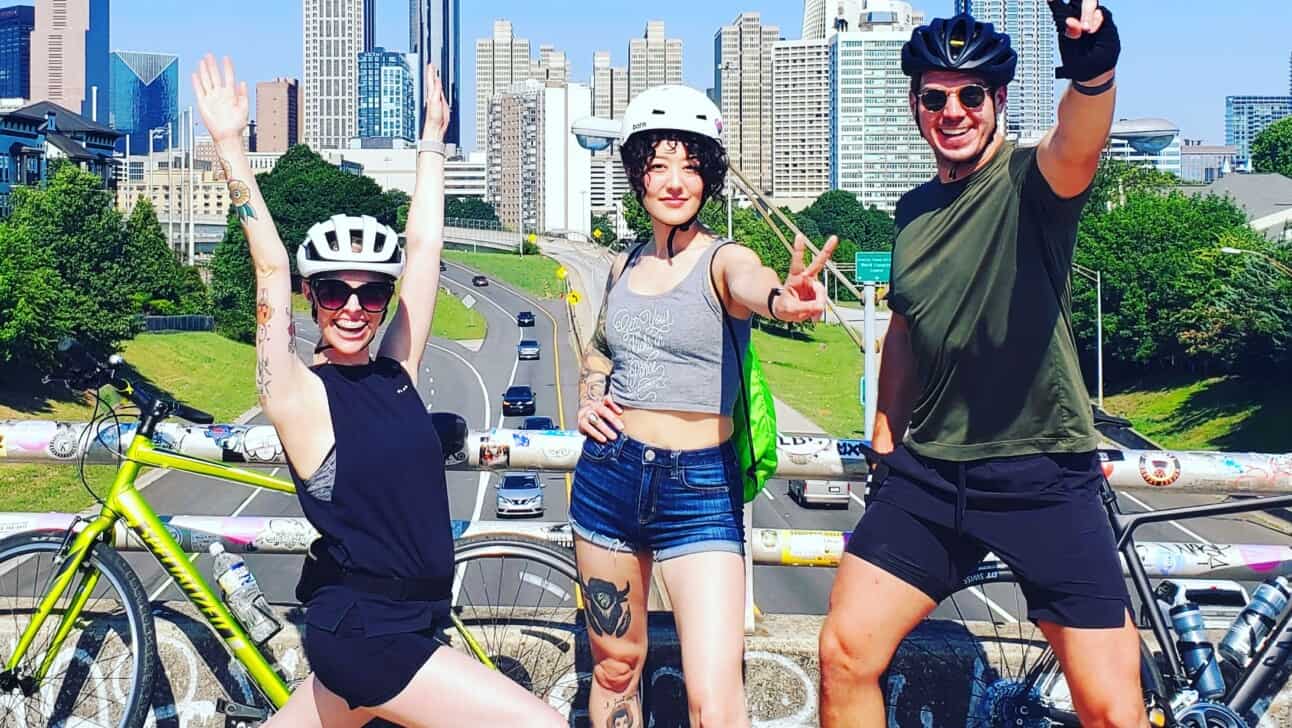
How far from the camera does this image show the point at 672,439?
12.9 feet

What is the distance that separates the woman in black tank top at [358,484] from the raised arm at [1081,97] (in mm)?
1877

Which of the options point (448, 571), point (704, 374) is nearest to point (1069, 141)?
point (704, 374)

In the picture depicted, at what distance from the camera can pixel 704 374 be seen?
3891 mm

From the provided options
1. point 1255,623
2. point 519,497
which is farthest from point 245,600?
point 519,497

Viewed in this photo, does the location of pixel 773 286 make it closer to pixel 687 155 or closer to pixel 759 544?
pixel 687 155

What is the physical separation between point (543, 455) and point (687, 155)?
1.58m

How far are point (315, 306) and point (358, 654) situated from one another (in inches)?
40.5

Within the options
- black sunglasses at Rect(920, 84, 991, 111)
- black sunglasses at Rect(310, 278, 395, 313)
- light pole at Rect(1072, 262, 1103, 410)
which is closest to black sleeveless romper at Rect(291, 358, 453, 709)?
black sunglasses at Rect(310, 278, 395, 313)

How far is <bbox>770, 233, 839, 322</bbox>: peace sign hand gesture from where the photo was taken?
3295 millimetres

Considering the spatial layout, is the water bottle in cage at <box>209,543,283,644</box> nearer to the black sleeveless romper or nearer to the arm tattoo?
the black sleeveless romper

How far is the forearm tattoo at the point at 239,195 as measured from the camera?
3.89m

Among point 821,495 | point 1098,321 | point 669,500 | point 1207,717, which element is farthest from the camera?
point 1098,321

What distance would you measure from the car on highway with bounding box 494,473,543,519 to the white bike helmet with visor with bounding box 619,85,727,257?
86.4 ft

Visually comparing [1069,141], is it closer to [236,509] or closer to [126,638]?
[126,638]
